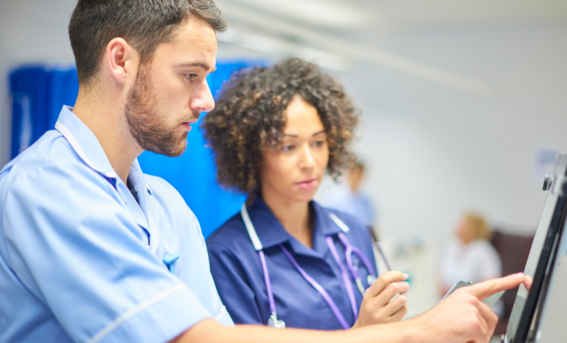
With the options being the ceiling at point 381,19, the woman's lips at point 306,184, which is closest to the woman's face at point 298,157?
the woman's lips at point 306,184

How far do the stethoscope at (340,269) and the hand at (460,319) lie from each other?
0.44 m

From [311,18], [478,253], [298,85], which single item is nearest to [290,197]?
[298,85]

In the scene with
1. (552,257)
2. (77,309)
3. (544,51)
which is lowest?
(77,309)

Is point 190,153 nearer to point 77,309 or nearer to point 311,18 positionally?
point 77,309

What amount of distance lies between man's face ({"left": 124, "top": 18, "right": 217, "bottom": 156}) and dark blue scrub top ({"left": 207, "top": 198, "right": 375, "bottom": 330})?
41cm

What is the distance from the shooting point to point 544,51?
5.07m

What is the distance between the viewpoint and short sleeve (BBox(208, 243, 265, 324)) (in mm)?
1116

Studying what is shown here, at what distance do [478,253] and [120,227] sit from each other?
3997 millimetres

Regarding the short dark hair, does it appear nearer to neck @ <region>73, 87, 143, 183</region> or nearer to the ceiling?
neck @ <region>73, 87, 143, 183</region>

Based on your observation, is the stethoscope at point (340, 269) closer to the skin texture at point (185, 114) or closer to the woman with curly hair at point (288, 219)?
the woman with curly hair at point (288, 219)

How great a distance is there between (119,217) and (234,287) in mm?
485

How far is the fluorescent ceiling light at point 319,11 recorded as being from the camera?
4.57 metres

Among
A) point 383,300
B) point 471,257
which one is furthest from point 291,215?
point 471,257

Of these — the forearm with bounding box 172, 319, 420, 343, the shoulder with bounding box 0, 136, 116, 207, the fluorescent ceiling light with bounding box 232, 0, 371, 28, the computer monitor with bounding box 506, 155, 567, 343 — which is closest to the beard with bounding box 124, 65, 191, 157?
the shoulder with bounding box 0, 136, 116, 207
